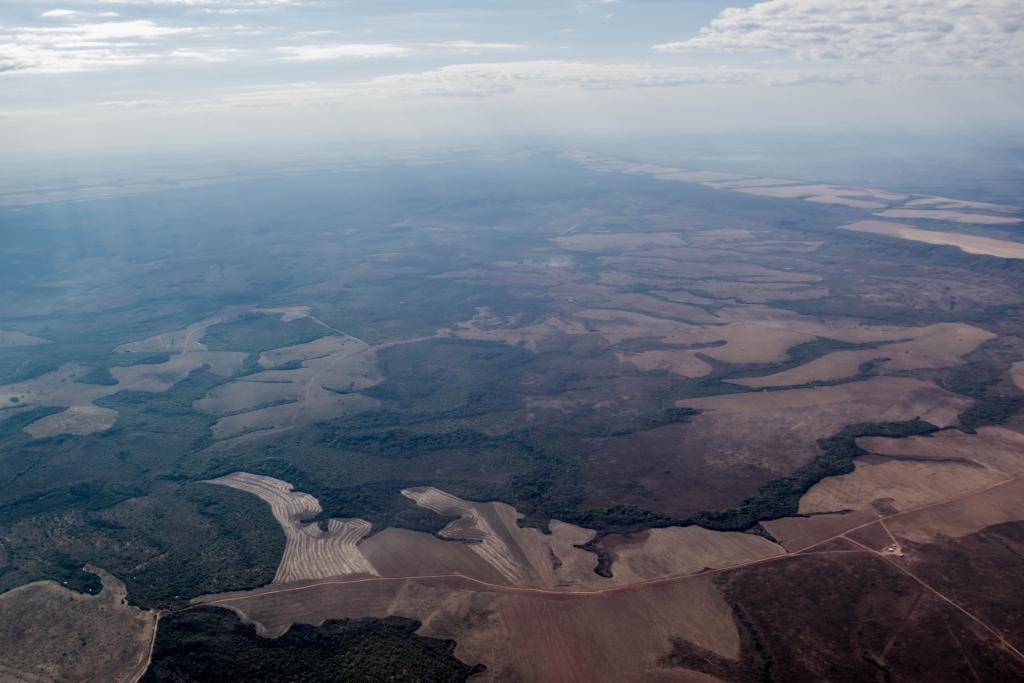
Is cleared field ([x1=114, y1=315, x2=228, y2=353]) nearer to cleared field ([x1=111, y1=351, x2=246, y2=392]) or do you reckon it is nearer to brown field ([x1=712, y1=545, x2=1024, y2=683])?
cleared field ([x1=111, y1=351, x2=246, y2=392])

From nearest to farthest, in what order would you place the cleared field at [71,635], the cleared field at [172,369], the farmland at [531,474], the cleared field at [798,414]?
1. the cleared field at [71,635]
2. the farmland at [531,474]
3. the cleared field at [798,414]
4. the cleared field at [172,369]

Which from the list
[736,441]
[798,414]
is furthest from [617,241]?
[736,441]

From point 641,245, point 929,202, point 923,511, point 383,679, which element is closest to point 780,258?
point 641,245

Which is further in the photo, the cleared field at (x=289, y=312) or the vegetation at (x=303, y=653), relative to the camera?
the cleared field at (x=289, y=312)

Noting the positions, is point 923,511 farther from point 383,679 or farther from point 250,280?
point 250,280

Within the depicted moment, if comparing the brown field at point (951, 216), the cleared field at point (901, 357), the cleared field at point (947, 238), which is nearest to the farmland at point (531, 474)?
the cleared field at point (901, 357)

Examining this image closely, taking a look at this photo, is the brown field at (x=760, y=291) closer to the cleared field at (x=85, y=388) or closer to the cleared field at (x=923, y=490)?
the cleared field at (x=923, y=490)

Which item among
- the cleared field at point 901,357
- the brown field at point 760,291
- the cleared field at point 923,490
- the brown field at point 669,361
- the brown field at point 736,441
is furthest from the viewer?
the brown field at point 760,291

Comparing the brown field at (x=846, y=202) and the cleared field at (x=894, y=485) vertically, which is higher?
the brown field at (x=846, y=202)
